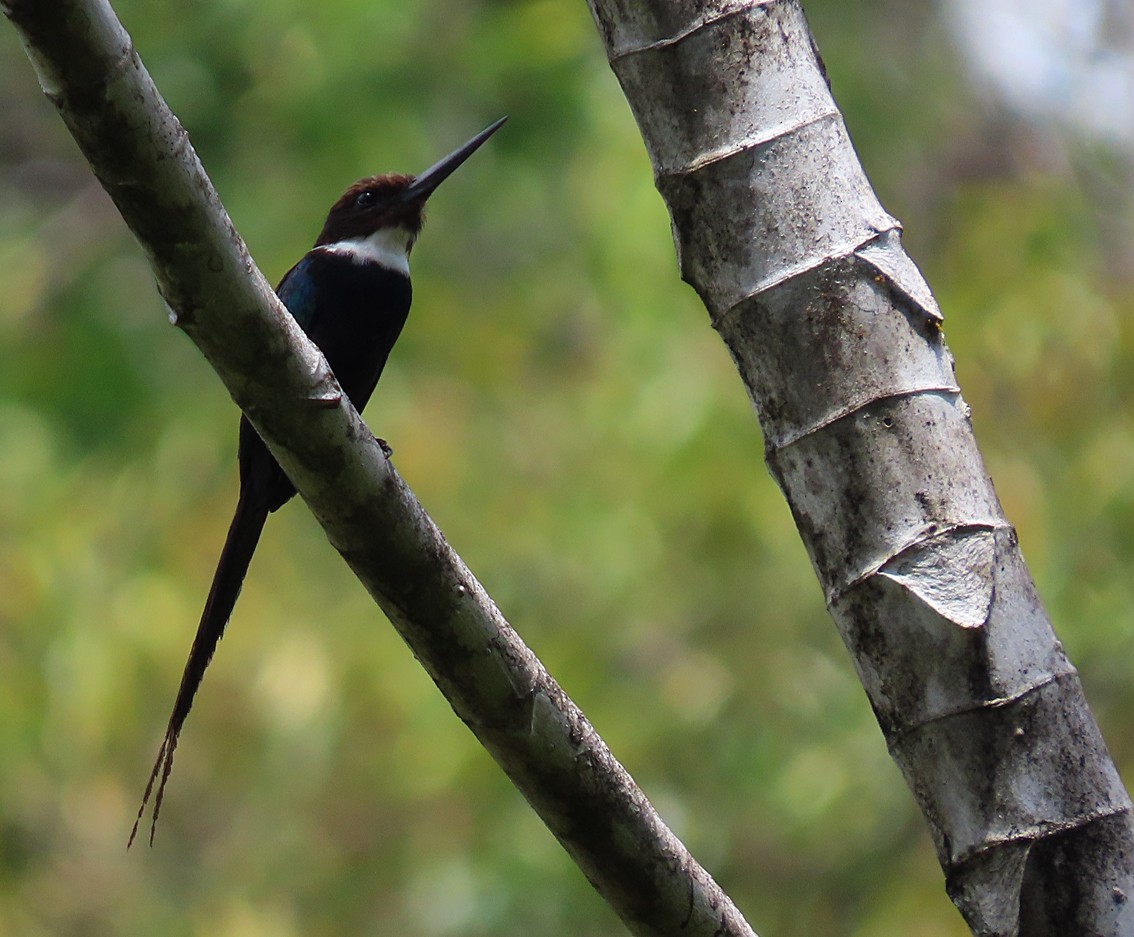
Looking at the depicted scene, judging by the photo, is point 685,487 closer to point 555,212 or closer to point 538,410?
point 538,410

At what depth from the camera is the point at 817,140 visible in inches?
57.6

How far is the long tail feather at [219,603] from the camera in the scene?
2.09m

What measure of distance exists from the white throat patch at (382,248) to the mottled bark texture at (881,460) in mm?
2059

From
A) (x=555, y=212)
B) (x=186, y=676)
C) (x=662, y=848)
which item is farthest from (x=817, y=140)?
(x=555, y=212)

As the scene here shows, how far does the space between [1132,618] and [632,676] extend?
1420 millimetres

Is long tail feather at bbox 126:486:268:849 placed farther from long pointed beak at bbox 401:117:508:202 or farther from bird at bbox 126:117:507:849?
long pointed beak at bbox 401:117:508:202

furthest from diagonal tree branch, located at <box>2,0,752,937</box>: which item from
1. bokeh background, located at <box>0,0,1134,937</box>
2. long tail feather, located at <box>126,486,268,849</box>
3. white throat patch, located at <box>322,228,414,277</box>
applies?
bokeh background, located at <box>0,0,1134,937</box>

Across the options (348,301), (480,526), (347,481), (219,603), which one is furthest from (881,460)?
(480,526)

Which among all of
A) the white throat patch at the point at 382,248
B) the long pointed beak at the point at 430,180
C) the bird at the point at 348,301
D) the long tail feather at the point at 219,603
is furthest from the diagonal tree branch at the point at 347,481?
the white throat patch at the point at 382,248

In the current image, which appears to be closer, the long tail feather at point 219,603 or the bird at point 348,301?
the long tail feather at point 219,603

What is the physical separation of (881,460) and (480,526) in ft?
11.1

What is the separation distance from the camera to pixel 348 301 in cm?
331

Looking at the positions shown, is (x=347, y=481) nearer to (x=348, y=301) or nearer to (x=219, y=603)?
(x=219, y=603)

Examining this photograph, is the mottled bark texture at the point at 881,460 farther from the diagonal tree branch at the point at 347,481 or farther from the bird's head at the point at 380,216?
the bird's head at the point at 380,216
